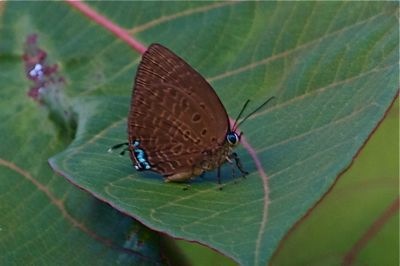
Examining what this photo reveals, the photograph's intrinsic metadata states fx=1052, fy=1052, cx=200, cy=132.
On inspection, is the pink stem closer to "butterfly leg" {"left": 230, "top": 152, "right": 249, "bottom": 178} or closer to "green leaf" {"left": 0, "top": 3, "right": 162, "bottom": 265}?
"green leaf" {"left": 0, "top": 3, "right": 162, "bottom": 265}

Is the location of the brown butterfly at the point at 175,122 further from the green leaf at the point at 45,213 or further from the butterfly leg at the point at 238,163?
the green leaf at the point at 45,213

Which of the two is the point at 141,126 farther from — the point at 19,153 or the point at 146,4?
the point at 146,4

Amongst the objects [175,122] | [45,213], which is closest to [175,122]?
[175,122]

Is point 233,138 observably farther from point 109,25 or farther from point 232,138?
point 109,25

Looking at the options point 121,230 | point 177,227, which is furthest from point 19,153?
point 177,227

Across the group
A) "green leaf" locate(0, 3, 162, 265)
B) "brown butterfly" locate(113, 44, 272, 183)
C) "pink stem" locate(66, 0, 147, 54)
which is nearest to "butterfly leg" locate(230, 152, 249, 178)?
"brown butterfly" locate(113, 44, 272, 183)

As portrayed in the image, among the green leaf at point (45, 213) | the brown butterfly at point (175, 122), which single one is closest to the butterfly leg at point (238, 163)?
the brown butterfly at point (175, 122)
